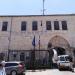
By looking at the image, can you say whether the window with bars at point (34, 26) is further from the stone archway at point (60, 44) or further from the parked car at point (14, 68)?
the parked car at point (14, 68)

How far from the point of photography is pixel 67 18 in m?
44.6

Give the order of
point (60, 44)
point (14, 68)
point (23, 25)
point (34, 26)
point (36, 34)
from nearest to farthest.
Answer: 1. point (14, 68)
2. point (60, 44)
3. point (36, 34)
4. point (34, 26)
5. point (23, 25)

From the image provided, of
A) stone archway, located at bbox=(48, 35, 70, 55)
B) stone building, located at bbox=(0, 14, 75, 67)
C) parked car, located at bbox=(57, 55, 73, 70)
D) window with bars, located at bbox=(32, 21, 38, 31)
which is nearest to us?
parked car, located at bbox=(57, 55, 73, 70)

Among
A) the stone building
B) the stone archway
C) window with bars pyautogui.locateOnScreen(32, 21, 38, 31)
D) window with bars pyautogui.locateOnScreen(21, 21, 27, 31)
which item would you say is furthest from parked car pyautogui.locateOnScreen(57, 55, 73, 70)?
window with bars pyautogui.locateOnScreen(21, 21, 27, 31)

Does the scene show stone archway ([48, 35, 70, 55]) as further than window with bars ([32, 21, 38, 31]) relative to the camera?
No

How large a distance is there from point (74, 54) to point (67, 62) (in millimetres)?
11011

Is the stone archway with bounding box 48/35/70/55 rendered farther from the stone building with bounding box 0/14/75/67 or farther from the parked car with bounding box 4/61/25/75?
the parked car with bounding box 4/61/25/75

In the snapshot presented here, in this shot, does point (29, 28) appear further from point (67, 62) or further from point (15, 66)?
point (15, 66)

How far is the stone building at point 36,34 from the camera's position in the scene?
42.8m

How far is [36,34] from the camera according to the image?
43.9 m

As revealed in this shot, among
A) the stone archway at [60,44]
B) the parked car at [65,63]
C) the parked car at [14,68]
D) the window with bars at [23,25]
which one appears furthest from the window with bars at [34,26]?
the parked car at [14,68]

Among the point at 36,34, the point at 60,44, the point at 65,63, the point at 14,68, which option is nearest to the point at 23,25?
the point at 36,34

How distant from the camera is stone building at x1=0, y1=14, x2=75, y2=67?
140ft

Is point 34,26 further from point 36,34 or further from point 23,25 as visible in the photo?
point 23,25
